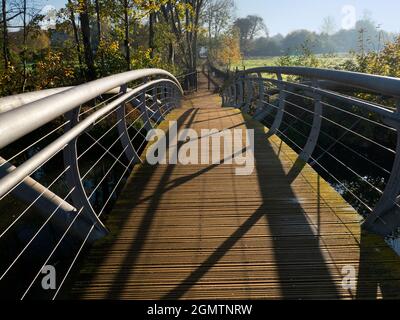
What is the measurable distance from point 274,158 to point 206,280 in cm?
309

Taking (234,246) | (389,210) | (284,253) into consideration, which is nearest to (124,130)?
(234,246)

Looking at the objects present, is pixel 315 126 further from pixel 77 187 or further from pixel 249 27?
pixel 249 27

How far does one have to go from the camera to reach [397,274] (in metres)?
2.58

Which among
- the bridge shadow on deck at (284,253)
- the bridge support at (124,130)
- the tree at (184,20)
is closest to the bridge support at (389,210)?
the bridge shadow on deck at (284,253)

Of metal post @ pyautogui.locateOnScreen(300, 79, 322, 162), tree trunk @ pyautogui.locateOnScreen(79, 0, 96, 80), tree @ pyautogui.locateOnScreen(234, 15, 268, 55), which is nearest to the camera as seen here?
metal post @ pyautogui.locateOnScreen(300, 79, 322, 162)

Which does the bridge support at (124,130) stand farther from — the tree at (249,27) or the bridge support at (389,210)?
the tree at (249,27)

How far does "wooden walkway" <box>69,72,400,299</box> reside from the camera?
8.20 ft

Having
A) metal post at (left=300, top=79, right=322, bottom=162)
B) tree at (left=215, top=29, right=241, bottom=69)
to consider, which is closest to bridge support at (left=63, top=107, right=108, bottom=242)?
metal post at (left=300, top=79, right=322, bottom=162)

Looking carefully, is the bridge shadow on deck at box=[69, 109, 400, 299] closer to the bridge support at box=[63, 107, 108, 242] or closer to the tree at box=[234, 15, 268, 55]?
the bridge support at box=[63, 107, 108, 242]

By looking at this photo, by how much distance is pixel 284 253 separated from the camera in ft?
9.53

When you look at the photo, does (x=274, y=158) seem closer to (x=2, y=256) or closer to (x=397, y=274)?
(x=397, y=274)

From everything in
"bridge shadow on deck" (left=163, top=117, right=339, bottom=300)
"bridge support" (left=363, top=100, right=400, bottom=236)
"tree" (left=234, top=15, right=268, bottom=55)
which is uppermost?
"tree" (left=234, top=15, right=268, bottom=55)

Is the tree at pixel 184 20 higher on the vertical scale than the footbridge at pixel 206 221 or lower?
higher

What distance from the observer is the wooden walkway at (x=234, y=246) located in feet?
8.20
